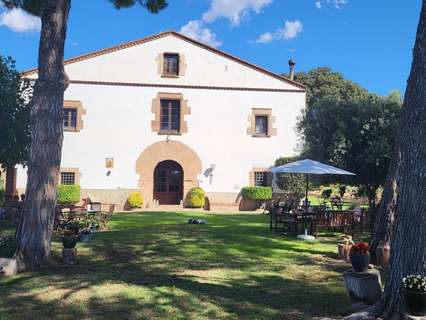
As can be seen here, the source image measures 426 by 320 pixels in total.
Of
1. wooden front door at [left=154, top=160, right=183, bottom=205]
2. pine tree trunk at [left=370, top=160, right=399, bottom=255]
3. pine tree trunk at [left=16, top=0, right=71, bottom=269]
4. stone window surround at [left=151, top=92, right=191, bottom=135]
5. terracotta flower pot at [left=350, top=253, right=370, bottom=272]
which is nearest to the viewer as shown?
terracotta flower pot at [left=350, top=253, right=370, bottom=272]

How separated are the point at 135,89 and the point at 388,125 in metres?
11.6

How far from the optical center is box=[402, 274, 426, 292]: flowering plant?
4648mm

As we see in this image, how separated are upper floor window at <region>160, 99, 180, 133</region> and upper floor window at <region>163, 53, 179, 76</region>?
55.4 inches

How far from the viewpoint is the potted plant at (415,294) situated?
4594 mm

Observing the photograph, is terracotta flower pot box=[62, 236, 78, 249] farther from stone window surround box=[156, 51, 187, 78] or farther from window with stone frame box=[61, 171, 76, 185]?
stone window surround box=[156, 51, 187, 78]

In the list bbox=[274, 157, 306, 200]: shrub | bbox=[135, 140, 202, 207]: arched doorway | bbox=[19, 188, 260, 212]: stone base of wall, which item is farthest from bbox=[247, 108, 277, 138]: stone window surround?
bbox=[19, 188, 260, 212]: stone base of wall

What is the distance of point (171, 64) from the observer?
21.7 metres

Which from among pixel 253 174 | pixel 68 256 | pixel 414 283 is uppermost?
pixel 253 174

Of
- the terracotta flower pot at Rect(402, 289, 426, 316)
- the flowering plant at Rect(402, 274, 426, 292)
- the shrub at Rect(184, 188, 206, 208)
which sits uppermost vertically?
the shrub at Rect(184, 188, 206, 208)

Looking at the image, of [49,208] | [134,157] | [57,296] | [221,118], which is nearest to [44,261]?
[49,208]

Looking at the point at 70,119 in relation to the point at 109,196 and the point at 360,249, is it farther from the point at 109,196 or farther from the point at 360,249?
the point at 360,249

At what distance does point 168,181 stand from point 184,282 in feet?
50.0

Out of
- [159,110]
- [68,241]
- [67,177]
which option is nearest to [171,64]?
[159,110]

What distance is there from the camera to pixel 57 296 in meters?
6.17
